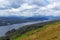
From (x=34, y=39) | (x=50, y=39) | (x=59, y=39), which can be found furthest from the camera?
(x=34, y=39)

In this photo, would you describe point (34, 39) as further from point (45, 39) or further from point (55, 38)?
point (55, 38)

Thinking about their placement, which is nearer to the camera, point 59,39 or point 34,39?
point 59,39

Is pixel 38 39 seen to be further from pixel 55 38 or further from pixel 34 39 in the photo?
pixel 55 38

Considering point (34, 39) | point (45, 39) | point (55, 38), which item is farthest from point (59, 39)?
point (34, 39)

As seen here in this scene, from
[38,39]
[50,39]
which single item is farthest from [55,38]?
[38,39]

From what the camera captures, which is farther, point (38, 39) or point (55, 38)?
point (38, 39)

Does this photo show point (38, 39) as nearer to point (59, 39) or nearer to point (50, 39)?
point (50, 39)

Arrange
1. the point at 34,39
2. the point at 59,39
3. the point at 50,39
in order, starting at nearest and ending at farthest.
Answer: the point at 59,39
the point at 50,39
the point at 34,39

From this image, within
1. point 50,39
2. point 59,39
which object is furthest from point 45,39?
point 59,39
